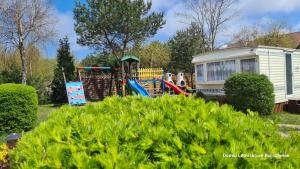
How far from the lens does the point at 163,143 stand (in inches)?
56.8

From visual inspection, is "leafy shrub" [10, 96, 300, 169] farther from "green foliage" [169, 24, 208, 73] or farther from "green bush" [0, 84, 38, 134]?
"green foliage" [169, 24, 208, 73]

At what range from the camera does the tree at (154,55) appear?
2923cm

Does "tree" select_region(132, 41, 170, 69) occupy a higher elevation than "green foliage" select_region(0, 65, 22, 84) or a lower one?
higher

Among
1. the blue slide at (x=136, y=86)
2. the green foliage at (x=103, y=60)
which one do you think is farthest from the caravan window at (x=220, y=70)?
the green foliage at (x=103, y=60)

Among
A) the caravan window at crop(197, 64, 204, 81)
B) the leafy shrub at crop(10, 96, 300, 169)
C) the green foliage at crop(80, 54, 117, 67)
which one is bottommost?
the leafy shrub at crop(10, 96, 300, 169)

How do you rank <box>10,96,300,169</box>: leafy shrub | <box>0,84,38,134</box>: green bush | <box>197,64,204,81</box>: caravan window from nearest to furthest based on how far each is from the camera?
<box>10,96,300,169</box>: leafy shrub < <box>0,84,38,134</box>: green bush < <box>197,64,204,81</box>: caravan window

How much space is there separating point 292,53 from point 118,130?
13.8 m

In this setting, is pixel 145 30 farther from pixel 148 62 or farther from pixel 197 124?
pixel 197 124

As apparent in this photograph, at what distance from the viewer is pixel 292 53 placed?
13.6 metres

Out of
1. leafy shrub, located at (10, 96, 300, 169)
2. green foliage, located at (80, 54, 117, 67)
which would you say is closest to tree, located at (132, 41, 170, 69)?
green foliage, located at (80, 54, 117, 67)

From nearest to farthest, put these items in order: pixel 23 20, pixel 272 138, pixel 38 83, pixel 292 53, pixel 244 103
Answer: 1. pixel 272 138
2. pixel 244 103
3. pixel 292 53
4. pixel 38 83
5. pixel 23 20

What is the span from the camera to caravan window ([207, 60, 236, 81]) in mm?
13302

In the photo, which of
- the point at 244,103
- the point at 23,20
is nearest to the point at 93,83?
the point at 23,20

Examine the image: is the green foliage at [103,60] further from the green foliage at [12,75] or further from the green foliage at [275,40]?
the green foliage at [275,40]
